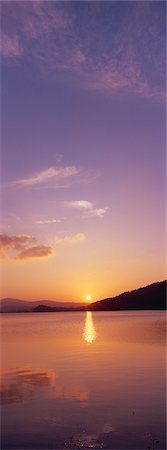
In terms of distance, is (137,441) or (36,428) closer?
(137,441)

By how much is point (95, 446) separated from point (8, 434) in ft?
13.9

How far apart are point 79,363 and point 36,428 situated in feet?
69.9

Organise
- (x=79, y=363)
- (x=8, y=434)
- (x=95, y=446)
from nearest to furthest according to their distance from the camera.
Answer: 1. (x=95, y=446)
2. (x=8, y=434)
3. (x=79, y=363)

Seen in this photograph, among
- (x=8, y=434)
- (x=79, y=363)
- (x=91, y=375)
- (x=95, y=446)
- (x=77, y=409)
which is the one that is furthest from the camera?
(x=79, y=363)

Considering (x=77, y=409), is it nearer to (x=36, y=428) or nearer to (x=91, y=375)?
(x=36, y=428)

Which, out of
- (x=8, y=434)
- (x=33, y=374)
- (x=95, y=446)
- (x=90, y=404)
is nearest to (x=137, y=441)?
(x=95, y=446)

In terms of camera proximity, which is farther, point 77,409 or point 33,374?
point 33,374

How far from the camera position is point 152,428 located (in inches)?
744

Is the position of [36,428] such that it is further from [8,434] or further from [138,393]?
[138,393]

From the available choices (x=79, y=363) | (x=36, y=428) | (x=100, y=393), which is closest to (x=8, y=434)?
(x=36, y=428)

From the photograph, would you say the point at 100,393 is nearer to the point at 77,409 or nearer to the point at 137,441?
the point at 77,409

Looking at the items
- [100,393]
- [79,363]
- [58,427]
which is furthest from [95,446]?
[79,363]

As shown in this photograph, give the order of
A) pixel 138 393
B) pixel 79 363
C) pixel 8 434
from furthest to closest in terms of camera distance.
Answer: pixel 79 363 < pixel 138 393 < pixel 8 434

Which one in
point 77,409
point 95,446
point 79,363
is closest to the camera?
point 95,446
